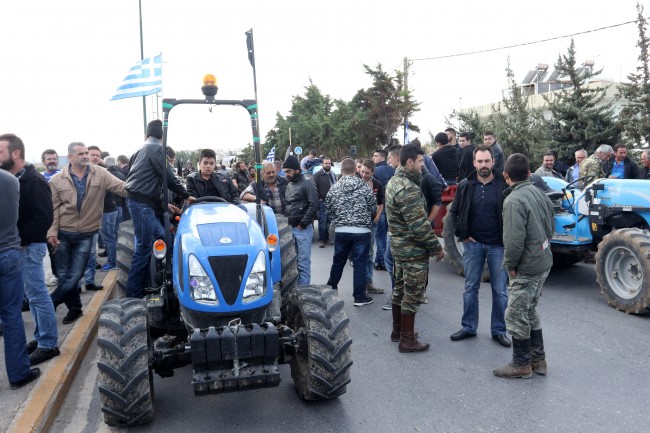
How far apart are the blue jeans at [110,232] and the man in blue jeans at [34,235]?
3827mm

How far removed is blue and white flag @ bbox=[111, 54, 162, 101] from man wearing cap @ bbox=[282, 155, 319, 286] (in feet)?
28.6

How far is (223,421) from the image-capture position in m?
3.96

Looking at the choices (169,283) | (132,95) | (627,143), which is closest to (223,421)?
(169,283)

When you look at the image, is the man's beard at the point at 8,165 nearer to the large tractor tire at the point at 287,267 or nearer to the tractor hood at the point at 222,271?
the tractor hood at the point at 222,271

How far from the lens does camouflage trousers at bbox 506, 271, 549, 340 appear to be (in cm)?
457

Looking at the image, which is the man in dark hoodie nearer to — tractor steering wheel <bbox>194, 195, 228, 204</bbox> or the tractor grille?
tractor steering wheel <bbox>194, 195, 228, 204</bbox>

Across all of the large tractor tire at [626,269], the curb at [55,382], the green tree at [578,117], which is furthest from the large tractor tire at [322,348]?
the green tree at [578,117]

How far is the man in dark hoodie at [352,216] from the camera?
6582 mm

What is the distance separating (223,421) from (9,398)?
1728 millimetres

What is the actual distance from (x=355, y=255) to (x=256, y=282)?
3.04 m

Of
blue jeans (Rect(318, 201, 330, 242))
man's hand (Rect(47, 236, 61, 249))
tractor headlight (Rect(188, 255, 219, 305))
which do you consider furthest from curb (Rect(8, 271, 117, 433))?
blue jeans (Rect(318, 201, 330, 242))

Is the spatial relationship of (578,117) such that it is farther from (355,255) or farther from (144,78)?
(144,78)

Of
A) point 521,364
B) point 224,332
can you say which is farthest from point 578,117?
point 224,332

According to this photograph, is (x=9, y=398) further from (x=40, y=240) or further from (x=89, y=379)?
(x=40, y=240)
